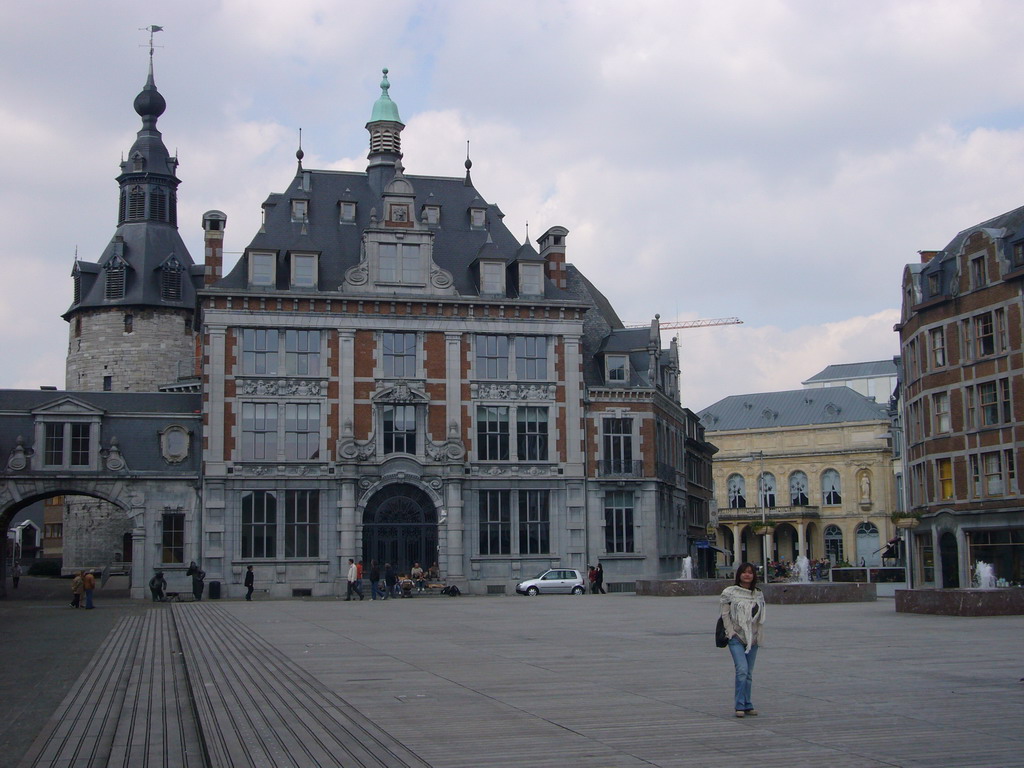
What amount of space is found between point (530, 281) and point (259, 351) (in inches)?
563

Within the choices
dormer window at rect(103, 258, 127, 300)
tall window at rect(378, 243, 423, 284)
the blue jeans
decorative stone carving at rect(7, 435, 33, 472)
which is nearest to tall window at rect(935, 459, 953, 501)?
tall window at rect(378, 243, 423, 284)

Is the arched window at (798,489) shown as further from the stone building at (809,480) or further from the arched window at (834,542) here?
the arched window at (834,542)

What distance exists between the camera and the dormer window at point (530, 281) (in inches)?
2507

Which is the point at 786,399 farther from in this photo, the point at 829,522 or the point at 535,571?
the point at 535,571

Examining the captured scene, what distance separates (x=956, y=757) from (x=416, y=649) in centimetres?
1410

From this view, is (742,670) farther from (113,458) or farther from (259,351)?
(113,458)

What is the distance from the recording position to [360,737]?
13289 mm

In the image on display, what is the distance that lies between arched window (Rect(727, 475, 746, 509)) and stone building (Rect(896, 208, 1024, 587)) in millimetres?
69443

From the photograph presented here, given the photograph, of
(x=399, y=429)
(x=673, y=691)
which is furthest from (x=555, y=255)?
(x=673, y=691)

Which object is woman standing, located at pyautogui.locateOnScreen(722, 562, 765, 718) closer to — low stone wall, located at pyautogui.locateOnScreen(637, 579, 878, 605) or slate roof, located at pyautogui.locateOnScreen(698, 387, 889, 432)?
low stone wall, located at pyautogui.locateOnScreen(637, 579, 878, 605)

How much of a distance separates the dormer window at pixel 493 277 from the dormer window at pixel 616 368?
738cm

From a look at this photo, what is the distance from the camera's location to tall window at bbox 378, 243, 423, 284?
6184 cm

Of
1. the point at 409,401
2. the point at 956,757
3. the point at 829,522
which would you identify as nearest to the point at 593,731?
the point at 956,757

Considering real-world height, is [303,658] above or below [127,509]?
below
